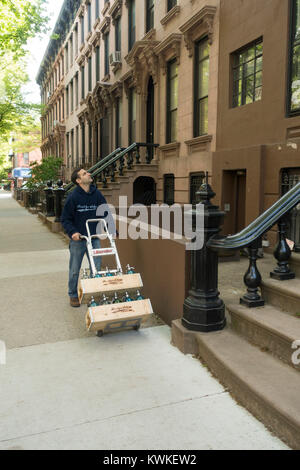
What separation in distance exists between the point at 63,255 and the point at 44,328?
4929mm

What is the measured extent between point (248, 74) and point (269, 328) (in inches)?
256

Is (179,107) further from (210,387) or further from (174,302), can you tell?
(210,387)

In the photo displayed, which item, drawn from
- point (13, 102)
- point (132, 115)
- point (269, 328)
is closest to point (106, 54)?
point (132, 115)

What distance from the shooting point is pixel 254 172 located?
785 centimetres

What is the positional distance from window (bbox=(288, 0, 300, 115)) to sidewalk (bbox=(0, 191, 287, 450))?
3.75 m

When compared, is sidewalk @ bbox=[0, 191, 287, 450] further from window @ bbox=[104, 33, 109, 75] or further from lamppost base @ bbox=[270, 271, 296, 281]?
window @ bbox=[104, 33, 109, 75]

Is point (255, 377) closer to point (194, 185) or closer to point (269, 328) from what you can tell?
point (269, 328)

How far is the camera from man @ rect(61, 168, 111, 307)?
5355 millimetres

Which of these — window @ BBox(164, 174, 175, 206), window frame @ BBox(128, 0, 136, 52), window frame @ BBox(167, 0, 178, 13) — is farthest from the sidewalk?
window frame @ BBox(128, 0, 136, 52)

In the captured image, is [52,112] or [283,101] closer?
[283,101]

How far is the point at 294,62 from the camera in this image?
7.13 meters

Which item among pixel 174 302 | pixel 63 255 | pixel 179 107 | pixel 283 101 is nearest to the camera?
pixel 174 302
